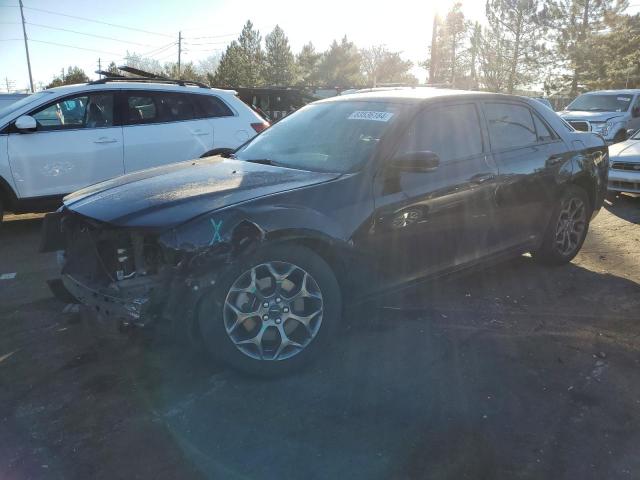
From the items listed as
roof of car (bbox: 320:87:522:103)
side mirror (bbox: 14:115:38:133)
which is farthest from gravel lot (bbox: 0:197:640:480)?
side mirror (bbox: 14:115:38:133)

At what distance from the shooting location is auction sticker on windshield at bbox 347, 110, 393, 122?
3.81 metres

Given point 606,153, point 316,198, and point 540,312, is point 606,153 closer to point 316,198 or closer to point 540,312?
point 540,312

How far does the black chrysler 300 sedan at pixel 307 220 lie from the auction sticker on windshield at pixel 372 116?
0.04 feet

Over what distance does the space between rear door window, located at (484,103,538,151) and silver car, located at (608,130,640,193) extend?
4.81m

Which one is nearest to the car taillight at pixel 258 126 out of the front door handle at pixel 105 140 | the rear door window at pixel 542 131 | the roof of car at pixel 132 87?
the roof of car at pixel 132 87

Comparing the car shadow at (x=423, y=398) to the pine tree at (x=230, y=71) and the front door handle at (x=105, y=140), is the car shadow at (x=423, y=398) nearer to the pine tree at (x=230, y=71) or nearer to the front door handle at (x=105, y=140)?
the front door handle at (x=105, y=140)

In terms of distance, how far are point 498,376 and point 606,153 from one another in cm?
349

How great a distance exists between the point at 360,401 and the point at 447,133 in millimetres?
2143

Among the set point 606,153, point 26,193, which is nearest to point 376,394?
point 606,153

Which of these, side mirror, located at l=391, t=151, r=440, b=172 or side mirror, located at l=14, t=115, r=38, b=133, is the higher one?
side mirror, located at l=14, t=115, r=38, b=133

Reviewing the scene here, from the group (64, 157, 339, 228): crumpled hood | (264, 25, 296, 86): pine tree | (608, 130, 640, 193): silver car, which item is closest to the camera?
(64, 157, 339, 228): crumpled hood

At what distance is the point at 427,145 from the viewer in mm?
3855

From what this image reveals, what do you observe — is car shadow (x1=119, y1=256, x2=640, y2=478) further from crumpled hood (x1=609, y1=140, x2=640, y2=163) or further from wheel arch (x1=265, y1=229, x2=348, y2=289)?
crumpled hood (x1=609, y1=140, x2=640, y2=163)

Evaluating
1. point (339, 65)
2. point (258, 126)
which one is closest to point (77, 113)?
point (258, 126)
